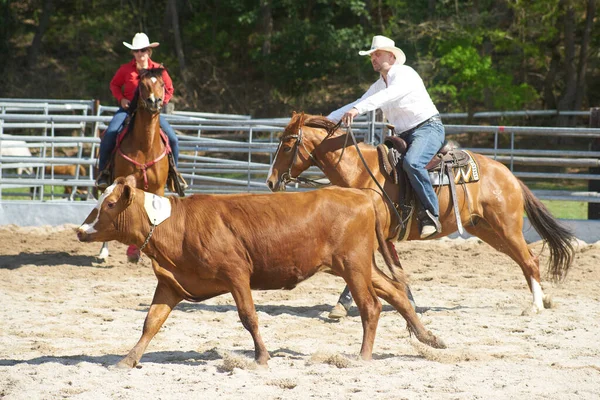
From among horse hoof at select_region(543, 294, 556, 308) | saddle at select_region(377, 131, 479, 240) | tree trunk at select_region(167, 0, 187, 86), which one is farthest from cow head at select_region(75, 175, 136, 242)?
tree trunk at select_region(167, 0, 187, 86)

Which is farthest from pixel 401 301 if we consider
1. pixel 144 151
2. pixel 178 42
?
pixel 178 42

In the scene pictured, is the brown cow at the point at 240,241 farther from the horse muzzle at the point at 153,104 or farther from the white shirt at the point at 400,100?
the horse muzzle at the point at 153,104

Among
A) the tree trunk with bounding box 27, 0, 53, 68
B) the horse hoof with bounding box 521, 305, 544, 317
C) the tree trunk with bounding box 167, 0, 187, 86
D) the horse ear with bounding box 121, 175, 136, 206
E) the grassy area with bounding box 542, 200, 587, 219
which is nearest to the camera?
the horse ear with bounding box 121, 175, 136, 206

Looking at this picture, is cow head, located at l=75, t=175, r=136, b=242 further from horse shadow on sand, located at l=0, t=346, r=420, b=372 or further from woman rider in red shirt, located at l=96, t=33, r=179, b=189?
woman rider in red shirt, located at l=96, t=33, r=179, b=189

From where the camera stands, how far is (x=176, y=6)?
1192 inches

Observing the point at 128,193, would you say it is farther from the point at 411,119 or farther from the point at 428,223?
the point at 428,223

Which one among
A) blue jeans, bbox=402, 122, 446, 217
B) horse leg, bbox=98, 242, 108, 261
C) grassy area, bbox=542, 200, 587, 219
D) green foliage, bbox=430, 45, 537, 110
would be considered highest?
green foliage, bbox=430, 45, 537, 110

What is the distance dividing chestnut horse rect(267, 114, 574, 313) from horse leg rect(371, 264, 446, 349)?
1.11 meters

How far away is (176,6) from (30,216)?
19563 mm

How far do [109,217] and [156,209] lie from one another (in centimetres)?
31

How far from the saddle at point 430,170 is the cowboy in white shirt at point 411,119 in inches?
3.8

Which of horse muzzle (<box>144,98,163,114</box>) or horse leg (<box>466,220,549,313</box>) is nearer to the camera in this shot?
horse leg (<box>466,220,549,313</box>)

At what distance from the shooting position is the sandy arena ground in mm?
4945

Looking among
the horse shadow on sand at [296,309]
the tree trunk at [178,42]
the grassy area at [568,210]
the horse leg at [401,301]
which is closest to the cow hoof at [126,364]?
the horse leg at [401,301]
